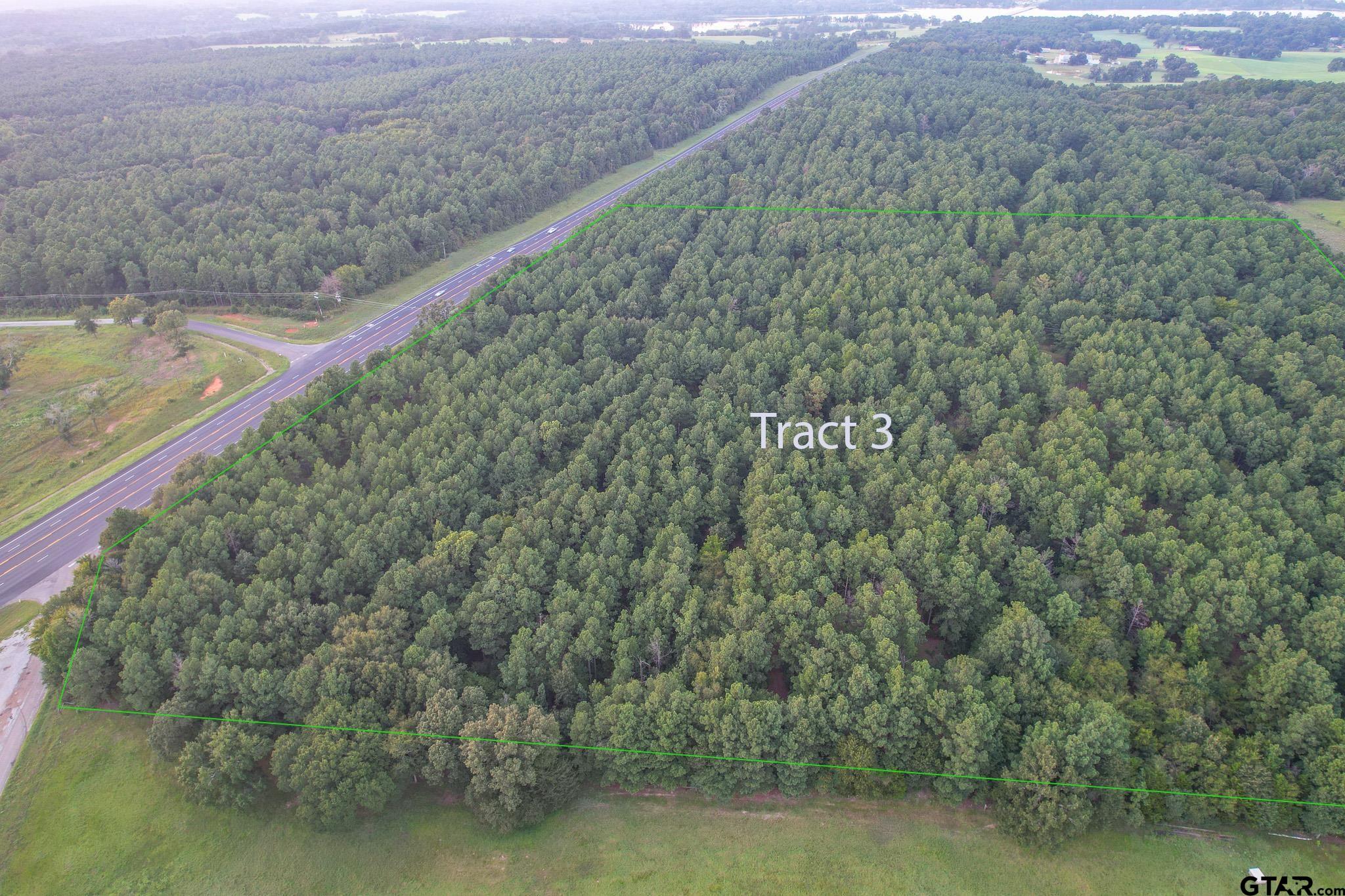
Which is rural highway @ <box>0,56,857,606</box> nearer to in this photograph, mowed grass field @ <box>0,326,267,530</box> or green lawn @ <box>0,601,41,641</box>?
green lawn @ <box>0,601,41,641</box>

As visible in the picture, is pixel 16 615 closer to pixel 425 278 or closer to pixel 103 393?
pixel 103 393

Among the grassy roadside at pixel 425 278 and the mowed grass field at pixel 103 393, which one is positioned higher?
the grassy roadside at pixel 425 278

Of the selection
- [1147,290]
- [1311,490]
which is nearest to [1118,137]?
[1147,290]

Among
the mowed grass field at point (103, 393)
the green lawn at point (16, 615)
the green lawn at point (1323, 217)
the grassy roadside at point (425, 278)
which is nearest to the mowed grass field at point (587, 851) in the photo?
the green lawn at point (16, 615)

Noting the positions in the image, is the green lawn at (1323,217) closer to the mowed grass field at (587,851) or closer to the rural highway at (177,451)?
the mowed grass field at (587,851)

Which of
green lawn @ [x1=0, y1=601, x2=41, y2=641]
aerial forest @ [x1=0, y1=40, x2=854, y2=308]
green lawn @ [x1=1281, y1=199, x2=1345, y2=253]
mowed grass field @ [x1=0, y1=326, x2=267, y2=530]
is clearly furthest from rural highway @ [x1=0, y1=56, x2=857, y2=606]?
green lawn @ [x1=1281, y1=199, x2=1345, y2=253]
